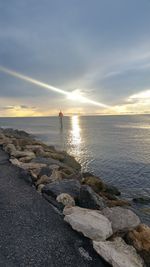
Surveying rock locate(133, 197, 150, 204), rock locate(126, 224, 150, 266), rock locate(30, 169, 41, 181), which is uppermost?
rock locate(30, 169, 41, 181)

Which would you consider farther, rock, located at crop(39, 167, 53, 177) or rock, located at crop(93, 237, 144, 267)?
rock, located at crop(39, 167, 53, 177)

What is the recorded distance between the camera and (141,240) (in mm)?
7434

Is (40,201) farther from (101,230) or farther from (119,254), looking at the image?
(119,254)

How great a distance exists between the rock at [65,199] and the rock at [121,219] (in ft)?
4.09

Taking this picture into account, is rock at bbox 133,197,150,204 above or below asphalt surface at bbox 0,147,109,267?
below

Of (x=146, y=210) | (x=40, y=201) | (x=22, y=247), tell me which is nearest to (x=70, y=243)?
(x=22, y=247)

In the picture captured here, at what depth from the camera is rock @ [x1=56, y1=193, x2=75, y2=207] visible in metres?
9.22

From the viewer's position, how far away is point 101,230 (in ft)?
23.6

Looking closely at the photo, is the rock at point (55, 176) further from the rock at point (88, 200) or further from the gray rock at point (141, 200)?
the gray rock at point (141, 200)

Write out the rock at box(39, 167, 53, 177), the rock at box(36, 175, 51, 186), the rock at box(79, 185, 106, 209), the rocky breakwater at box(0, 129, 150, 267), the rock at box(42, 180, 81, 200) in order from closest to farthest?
the rocky breakwater at box(0, 129, 150, 267), the rock at box(79, 185, 106, 209), the rock at box(42, 180, 81, 200), the rock at box(36, 175, 51, 186), the rock at box(39, 167, 53, 177)

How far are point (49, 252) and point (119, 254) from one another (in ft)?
5.60

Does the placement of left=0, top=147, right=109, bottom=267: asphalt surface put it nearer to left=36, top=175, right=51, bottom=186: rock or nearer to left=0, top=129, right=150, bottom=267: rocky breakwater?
left=0, top=129, right=150, bottom=267: rocky breakwater

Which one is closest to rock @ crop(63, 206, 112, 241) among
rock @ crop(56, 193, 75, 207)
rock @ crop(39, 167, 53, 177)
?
rock @ crop(56, 193, 75, 207)

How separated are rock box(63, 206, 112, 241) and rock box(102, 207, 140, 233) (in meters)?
0.25
